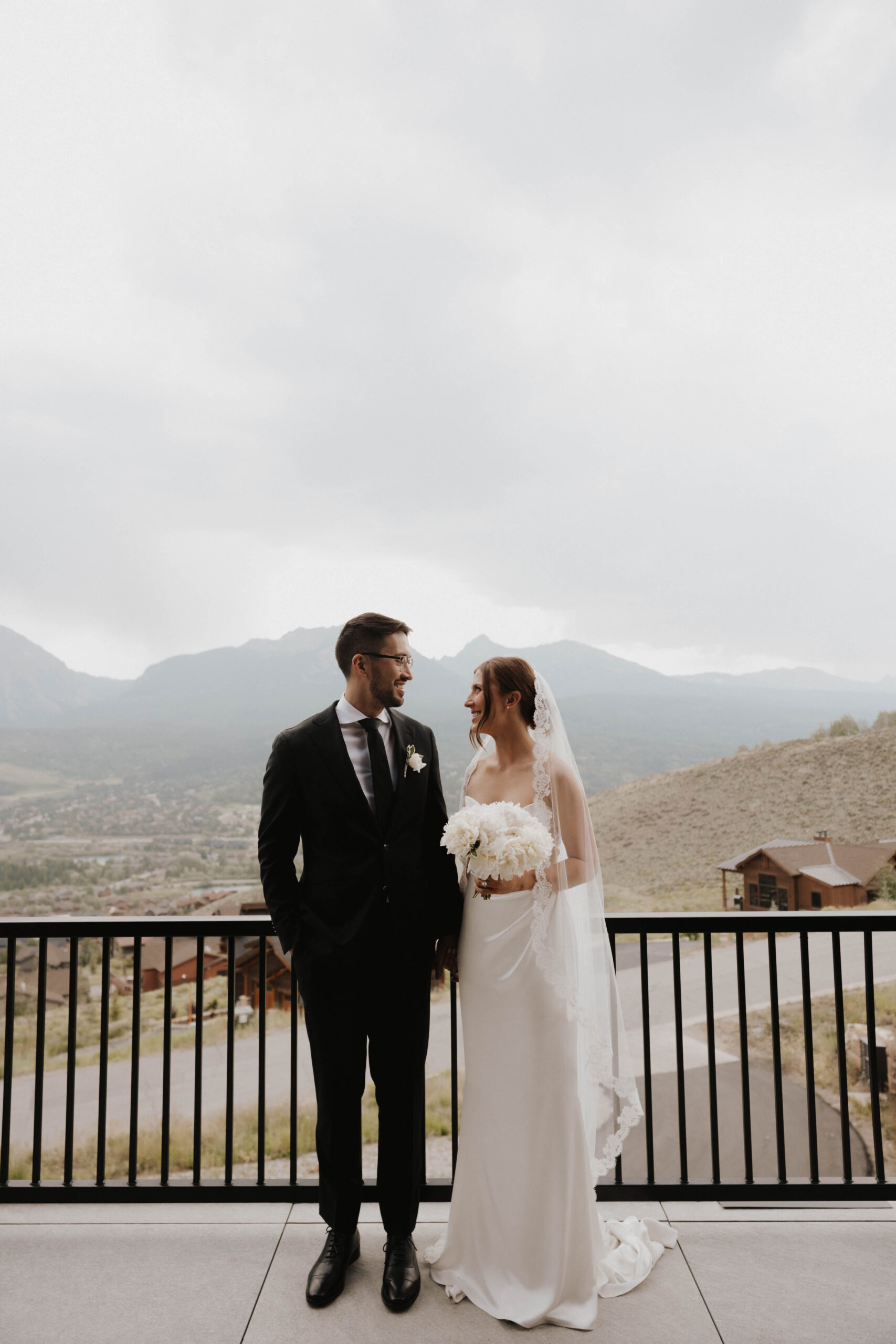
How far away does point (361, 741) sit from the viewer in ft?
6.80

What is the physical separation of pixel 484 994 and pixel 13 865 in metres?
43.9

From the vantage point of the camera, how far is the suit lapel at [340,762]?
196 cm

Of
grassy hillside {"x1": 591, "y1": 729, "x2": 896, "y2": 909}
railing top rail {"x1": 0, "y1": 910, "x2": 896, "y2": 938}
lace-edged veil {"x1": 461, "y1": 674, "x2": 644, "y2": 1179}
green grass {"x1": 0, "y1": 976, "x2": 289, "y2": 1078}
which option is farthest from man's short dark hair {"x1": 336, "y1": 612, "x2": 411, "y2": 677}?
grassy hillside {"x1": 591, "y1": 729, "x2": 896, "y2": 909}

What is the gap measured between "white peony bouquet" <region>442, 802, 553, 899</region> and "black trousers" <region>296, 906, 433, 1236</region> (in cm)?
32

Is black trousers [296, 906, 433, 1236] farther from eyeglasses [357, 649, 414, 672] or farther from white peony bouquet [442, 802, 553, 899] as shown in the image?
eyeglasses [357, 649, 414, 672]

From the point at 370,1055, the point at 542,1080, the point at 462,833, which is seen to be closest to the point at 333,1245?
the point at 370,1055

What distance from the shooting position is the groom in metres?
1.91

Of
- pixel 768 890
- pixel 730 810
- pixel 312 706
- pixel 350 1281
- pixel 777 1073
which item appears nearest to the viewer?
pixel 350 1281

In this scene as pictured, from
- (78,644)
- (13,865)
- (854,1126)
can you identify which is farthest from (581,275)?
(78,644)

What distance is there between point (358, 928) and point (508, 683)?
85cm

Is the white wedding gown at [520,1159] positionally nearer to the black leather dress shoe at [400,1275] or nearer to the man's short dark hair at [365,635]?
the black leather dress shoe at [400,1275]

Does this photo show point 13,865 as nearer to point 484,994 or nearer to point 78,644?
point 484,994

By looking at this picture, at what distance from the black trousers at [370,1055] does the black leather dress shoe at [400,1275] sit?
0.10 feet

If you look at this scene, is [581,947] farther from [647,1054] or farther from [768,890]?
[768,890]
